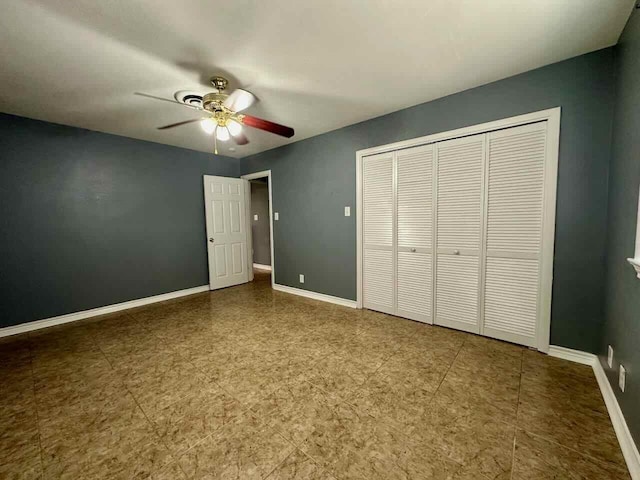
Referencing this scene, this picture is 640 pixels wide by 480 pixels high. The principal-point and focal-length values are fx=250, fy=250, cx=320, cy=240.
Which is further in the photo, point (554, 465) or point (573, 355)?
point (573, 355)

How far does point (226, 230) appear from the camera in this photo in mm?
4688

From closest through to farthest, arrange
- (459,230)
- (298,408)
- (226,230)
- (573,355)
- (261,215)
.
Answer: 1. (298,408)
2. (573,355)
3. (459,230)
4. (226,230)
5. (261,215)

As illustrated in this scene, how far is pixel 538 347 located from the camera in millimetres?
2227

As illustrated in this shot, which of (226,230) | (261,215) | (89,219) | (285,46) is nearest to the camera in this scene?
(285,46)

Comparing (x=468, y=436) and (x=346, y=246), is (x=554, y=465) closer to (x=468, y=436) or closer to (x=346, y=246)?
(x=468, y=436)

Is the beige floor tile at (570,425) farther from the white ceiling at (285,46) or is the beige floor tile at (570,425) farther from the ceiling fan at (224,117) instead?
the ceiling fan at (224,117)

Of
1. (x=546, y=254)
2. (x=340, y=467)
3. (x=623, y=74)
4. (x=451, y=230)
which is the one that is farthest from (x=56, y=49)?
(x=546, y=254)

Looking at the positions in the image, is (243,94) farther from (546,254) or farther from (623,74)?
(546,254)

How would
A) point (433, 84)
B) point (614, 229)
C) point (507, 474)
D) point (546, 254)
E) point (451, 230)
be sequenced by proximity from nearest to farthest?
point (507, 474)
point (614, 229)
point (546, 254)
point (433, 84)
point (451, 230)

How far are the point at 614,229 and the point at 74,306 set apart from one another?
5551mm

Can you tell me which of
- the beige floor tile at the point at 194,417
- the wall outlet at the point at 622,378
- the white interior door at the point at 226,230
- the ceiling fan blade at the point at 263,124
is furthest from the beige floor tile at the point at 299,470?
the white interior door at the point at 226,230

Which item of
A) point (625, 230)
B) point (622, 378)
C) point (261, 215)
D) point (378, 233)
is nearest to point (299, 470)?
point (622, 378)

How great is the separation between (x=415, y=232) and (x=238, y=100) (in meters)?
2.23

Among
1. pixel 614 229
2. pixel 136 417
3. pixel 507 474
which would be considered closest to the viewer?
pixel 507 474
